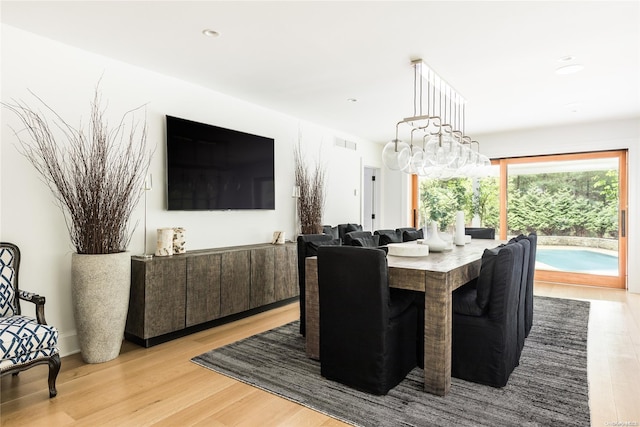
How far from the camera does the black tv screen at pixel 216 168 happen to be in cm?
392

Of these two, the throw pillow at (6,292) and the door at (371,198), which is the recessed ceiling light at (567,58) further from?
the throw pillow at (6,292)

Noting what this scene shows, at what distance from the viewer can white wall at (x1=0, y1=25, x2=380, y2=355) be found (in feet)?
9.64

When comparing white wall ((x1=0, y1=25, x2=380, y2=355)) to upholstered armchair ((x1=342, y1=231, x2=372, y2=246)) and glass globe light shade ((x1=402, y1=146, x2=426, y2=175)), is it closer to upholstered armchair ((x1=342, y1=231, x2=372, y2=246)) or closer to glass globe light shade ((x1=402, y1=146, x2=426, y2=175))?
upholstered armchair ((x1=342, y1=231, x2=372, y2=246))

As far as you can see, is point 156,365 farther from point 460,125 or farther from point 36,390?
point 460,125

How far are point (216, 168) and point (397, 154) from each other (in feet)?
6.64

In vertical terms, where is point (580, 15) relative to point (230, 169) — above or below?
above

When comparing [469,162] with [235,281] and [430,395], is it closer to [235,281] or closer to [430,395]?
[430,395]

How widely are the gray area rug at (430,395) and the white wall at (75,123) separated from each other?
4.38ft

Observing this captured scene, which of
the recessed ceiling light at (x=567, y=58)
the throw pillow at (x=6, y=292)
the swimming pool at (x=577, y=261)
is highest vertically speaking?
the recessed ceiling light at (x=567, y=58)

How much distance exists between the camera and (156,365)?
300 centimetres

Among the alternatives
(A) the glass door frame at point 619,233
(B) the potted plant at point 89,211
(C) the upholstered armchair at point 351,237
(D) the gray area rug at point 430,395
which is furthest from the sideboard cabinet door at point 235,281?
(A) the glass door frame at point 619,233

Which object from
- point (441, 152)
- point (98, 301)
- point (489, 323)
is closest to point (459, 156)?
point (441, 152)

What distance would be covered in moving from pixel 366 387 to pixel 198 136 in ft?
9.70

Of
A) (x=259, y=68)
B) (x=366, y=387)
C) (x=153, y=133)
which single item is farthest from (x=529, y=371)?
(x=153, y=133)
